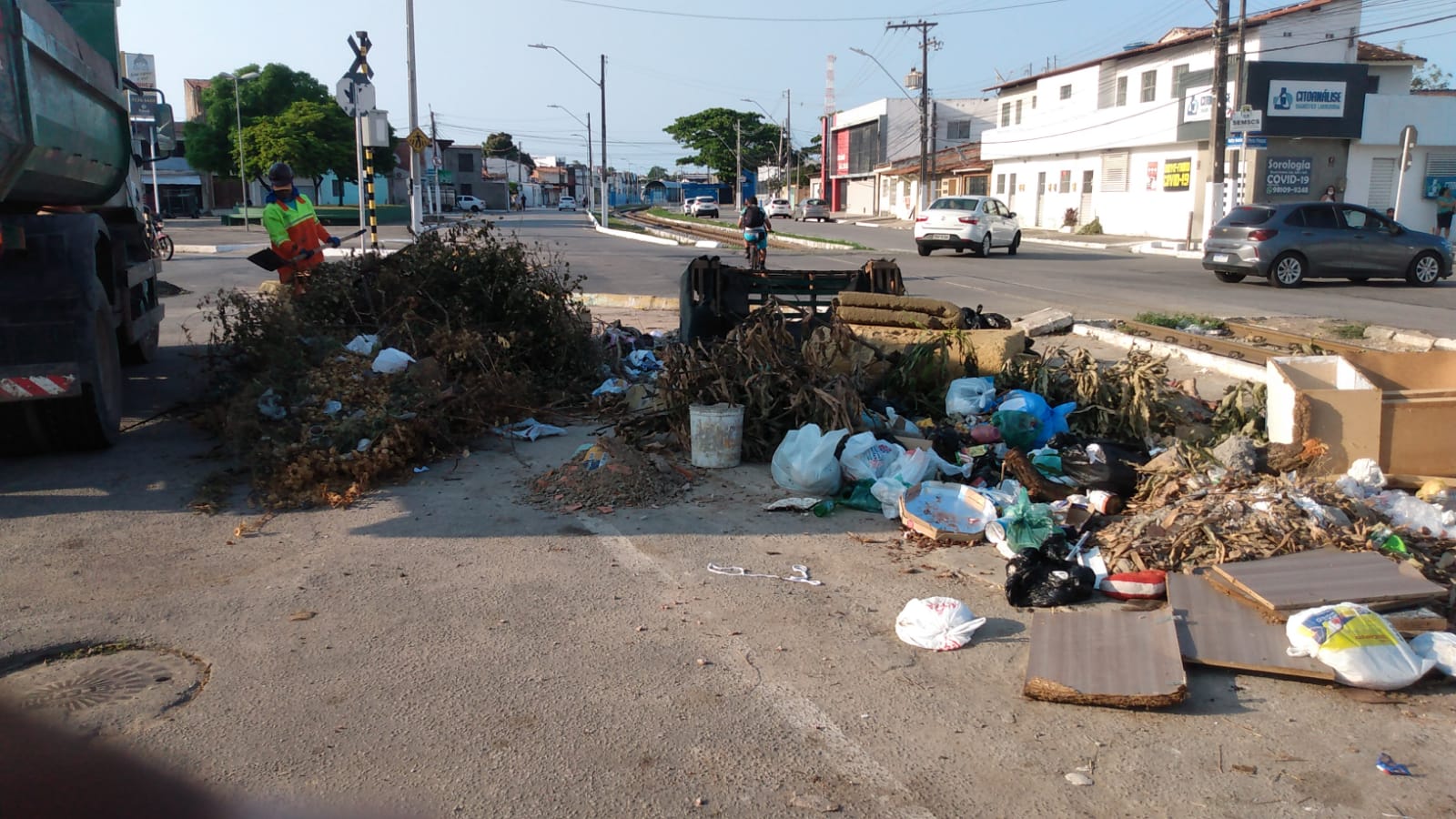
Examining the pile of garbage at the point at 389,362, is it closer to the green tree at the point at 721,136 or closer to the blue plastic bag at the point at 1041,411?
the blue plastic bag at the point at 1041,411

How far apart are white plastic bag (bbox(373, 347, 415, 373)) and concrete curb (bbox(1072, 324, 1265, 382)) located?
571 centimetres

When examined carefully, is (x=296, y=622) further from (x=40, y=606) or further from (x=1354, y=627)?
(x=1354, y=627)

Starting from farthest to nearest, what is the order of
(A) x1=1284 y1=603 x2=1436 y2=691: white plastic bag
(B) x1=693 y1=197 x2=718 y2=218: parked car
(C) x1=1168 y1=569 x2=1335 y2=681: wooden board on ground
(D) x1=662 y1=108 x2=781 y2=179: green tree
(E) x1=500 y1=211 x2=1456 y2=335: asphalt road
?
(D) x1=662 y1=108 x2=781 y2=179: green tree < (B) x1=693 y1=197 x2=718 y2=218: parked car < (E) x1=500 y1=211 x2=1456 y2=335: asphalt road < (C) x1=1168 y1=569 x2=1335 y2=681: wooden board on ground < (A) x1=1284 y1=603 x2=1436 y2=691: white plastic bag

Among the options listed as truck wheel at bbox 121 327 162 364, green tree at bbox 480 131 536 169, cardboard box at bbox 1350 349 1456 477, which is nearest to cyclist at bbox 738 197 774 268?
truck wheel at bbox 121 327 162 364

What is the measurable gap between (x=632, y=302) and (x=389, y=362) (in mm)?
8975

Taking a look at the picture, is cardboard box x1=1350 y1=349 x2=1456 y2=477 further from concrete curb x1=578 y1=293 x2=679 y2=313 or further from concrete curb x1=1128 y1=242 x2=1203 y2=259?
concrete curb x1=1128 y1=242 x2=1203 y2=259

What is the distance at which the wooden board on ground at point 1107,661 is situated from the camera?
3.65m

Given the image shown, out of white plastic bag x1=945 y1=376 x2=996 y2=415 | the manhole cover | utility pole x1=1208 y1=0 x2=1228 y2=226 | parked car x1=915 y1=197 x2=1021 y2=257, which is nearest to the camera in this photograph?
the manhole cover

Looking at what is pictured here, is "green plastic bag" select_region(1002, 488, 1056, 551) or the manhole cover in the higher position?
"green plastic bag" select_region(1002, 488, 1056, 551)

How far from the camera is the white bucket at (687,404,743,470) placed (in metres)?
6.60

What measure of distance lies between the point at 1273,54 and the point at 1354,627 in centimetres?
4067

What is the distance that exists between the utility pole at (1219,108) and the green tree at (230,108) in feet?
152

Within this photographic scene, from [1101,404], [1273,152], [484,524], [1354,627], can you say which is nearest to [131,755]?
[484,524]

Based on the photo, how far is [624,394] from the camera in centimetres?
834
